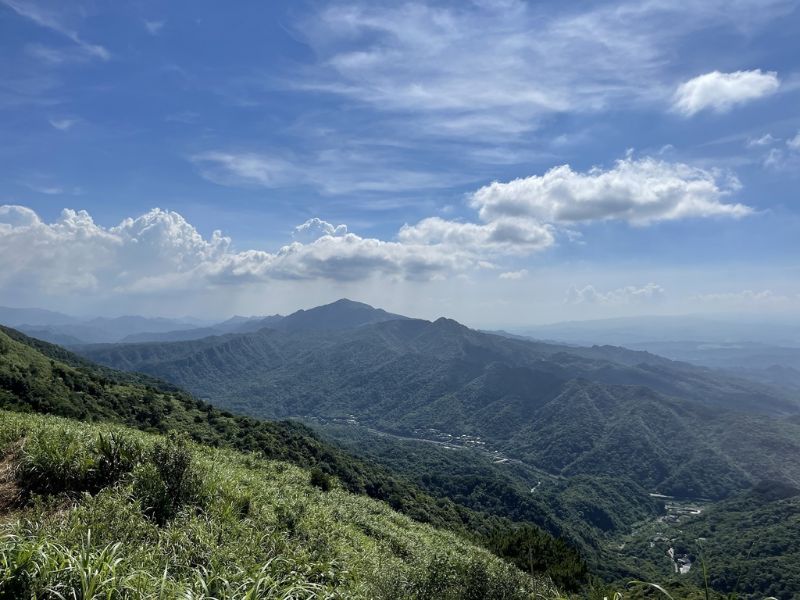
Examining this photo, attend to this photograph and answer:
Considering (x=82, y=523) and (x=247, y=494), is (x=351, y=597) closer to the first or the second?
(x=82, y=523)

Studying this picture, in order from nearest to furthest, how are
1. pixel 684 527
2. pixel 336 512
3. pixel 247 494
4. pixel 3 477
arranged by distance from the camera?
pixel 3 477
pixel 247 494
pixel 336 512
pixel 684 527

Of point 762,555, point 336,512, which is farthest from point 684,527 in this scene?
point 336,512

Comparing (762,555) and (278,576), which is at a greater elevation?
(278,576)

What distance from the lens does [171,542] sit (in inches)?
409

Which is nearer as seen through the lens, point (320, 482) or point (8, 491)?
point (8, 491)

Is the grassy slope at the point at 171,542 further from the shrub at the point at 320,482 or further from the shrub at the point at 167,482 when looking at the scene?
the shrub at the point at 320,482

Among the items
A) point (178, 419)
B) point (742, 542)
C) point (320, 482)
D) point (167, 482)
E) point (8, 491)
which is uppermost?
point (167, 482)

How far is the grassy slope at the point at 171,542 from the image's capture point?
7152 mm

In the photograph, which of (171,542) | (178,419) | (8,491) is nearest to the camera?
(171,542)

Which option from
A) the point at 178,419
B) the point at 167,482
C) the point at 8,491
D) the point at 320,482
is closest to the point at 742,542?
the point at 178,419

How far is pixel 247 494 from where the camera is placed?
1603 cm

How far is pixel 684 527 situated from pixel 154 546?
207941 millimetres

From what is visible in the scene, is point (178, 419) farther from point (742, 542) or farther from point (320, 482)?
point (742, 542)

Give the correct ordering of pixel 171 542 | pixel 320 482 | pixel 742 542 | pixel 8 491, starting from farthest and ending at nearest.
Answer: pixel 742 542 → pixel 320 482 → pixel 8 491 → pixel 171 542
